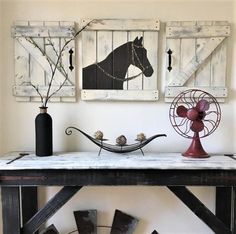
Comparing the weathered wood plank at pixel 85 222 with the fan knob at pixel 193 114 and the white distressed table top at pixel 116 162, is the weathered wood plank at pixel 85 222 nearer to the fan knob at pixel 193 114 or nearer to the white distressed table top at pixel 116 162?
the white distressed table top at pixel 116 162

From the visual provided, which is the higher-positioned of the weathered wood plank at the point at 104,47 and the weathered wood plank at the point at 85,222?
the weathered wood plank at the point at 104,47

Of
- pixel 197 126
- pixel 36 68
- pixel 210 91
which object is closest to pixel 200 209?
pixel 197 126

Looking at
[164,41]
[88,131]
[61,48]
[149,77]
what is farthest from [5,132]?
[164,41]

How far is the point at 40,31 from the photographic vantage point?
2.15 meters

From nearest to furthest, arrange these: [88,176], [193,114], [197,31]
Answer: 1. [88,176]
2. [193,114]
3. [197,31]

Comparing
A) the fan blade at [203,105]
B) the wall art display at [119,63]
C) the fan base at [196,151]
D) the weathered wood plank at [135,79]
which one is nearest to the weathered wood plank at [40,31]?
the wall art display at [119,63]

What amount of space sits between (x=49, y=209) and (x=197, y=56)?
1.50 metres

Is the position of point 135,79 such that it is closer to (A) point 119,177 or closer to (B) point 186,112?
(B) point 186,112

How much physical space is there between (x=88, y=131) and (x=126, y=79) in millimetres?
500

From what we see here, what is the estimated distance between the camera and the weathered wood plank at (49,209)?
177cm

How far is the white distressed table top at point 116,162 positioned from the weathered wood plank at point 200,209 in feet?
0.62

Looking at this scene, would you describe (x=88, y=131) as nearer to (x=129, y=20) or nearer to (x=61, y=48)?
(x=61, y=48)

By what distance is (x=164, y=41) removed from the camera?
217 centimetres

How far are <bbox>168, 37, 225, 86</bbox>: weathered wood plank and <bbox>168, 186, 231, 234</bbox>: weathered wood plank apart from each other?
0.80m
